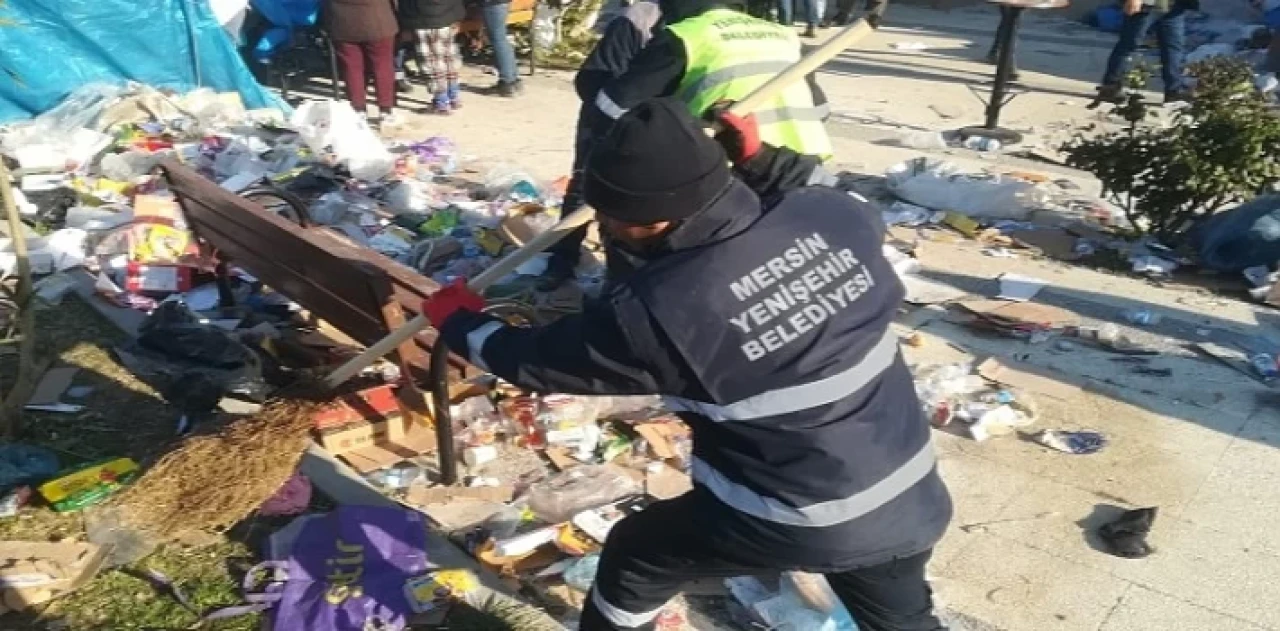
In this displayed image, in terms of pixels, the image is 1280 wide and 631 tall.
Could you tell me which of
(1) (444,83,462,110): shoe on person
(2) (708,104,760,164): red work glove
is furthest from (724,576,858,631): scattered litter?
(1) (444,83,462,110): shoe on person

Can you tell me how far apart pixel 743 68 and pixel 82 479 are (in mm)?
2661

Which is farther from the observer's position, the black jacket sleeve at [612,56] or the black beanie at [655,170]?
the black jacket sleeve at [612,56]

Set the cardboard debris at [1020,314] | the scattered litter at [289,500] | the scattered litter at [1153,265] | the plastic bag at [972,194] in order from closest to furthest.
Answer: the scattered litter at [289,500] < the cardboard debris at [1020,314] < the scattered litter at [1153,265] < the plastic bag at [972,194]

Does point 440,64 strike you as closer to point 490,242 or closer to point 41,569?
point 490,242

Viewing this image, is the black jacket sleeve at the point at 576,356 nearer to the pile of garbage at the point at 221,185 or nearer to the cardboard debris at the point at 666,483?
the cardboard debris at the point at 666,483

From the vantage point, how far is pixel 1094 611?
3484mm

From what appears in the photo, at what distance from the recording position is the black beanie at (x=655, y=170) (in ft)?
7.36

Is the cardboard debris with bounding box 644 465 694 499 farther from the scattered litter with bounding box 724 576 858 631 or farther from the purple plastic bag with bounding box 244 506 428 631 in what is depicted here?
the purple plastic bag with bounding box 244 506 428 631

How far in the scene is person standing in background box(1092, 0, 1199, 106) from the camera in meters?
10.3

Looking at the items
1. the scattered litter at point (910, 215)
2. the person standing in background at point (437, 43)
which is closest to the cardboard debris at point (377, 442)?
the scattered litter at point (910, 215)

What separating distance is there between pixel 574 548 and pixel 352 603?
71cm

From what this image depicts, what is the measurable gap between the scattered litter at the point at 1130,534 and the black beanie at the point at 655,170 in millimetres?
2244

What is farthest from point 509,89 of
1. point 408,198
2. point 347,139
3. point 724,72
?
point 724,72

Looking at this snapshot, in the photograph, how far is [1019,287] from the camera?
6016mm
